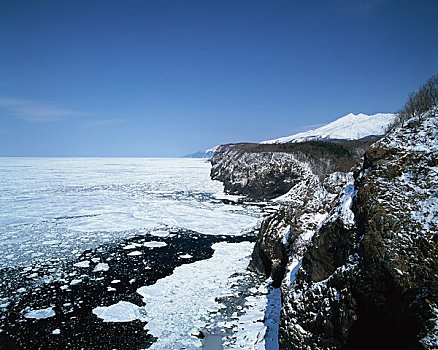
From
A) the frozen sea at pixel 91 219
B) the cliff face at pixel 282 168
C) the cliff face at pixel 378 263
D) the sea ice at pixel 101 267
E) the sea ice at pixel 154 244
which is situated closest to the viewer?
the cliff face at pixel 378 263

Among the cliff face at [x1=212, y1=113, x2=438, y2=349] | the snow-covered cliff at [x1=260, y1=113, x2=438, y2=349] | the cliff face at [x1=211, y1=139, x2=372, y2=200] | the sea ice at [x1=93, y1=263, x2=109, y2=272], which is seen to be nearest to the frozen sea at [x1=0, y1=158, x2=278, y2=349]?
the sea ice at [x1=93, y1=263, x2=109, y2=272]

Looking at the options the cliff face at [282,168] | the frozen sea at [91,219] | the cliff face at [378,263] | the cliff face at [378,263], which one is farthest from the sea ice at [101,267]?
the cliff face at [282,168]

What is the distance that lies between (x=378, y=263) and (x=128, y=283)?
10951 mm

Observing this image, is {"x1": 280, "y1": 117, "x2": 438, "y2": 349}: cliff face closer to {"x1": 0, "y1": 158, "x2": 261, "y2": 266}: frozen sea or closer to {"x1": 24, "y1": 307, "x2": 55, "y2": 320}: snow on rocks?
{"x1": 24, "y1": 307, "x2": 55, "y2": 320}: snow on rocks

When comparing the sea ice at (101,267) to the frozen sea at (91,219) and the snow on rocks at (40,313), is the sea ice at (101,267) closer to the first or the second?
the frozen sea at (91,219)

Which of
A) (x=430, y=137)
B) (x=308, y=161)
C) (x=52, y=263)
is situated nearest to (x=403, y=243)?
(x=430, y=137)

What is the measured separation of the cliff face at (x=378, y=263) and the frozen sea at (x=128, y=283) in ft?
7.74

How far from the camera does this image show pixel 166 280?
14.9 m

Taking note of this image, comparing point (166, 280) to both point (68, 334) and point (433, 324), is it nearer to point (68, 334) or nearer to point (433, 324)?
point (68, 334)

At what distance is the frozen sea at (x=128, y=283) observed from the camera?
1054 centimetres

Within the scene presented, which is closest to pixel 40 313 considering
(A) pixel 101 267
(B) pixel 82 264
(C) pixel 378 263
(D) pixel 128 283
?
(D) pixel 128 283

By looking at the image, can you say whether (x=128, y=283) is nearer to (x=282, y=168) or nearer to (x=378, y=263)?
(x=378, y=263)

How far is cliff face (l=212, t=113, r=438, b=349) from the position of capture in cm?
635

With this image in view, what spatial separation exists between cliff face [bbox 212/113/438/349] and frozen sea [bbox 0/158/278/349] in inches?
92.9
